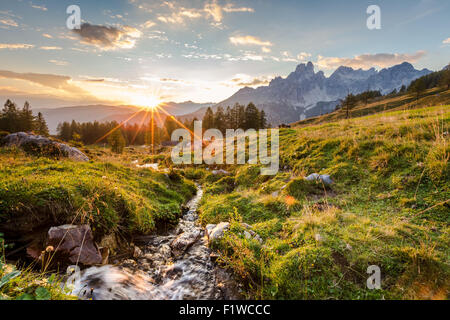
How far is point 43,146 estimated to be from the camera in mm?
12758

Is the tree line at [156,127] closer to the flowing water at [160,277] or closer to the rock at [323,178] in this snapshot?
the rock at [323,178]

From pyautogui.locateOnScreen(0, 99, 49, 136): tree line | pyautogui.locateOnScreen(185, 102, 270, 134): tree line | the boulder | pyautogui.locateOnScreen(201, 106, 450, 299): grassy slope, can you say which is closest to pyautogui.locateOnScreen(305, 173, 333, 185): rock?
pyautogui.locateOnScreen(201, 106, 450, 299): grassy slope

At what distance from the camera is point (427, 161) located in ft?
22.3

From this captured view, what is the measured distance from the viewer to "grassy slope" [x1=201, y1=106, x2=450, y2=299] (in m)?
3.67

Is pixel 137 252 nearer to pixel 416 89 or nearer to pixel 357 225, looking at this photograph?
pixel 357 225

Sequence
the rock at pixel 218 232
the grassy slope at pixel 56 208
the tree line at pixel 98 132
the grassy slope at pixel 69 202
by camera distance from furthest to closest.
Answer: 1. the tree line at pixel 98 132
2. the rock at pixel 218 232
3. the grassy slope at pixel 69 202
4. the grassy slope at pixel 56 208

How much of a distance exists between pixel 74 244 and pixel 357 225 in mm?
7497

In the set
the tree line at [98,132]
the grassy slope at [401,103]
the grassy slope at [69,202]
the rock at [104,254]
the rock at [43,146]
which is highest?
the grassy slope at [401,103]

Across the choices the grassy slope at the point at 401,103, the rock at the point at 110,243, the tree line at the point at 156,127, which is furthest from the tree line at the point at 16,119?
the grassy slope at the point at 401,103

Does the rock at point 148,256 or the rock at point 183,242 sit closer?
the rock at point 148,256

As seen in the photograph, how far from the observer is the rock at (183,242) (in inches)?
243
